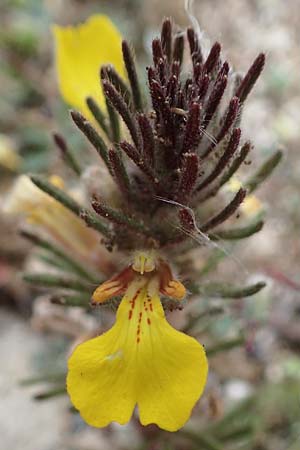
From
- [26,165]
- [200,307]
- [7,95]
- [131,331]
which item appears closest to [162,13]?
[7,95]

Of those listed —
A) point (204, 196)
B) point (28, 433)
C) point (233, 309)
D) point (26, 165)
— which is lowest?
point (28, 433)

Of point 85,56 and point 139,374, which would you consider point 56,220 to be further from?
point 139,374

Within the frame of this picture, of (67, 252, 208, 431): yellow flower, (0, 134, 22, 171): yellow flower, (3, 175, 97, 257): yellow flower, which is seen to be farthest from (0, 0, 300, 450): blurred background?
(67, 252, 208, 431): yellow flower

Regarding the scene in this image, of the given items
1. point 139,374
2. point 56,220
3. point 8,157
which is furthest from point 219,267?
point 139,374

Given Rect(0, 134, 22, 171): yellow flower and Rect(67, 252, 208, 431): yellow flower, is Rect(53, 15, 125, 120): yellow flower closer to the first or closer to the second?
Rect(67, 252, 208, 431): yellow flower

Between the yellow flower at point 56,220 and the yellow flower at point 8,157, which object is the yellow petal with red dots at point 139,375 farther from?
the yellow flower at point 8,157

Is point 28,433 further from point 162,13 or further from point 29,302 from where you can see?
point 162,13
